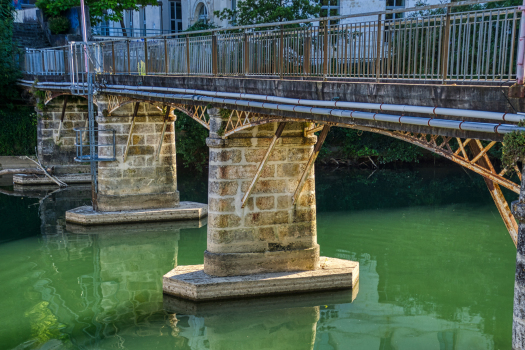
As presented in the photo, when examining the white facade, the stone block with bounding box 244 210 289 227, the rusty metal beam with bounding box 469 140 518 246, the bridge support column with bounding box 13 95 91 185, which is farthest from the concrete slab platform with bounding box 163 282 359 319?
the white facade

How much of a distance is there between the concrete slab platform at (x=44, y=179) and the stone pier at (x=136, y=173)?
24.3ft

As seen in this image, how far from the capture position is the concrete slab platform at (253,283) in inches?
470

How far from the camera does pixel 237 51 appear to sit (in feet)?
38.0

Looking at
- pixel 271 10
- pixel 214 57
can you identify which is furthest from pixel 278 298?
pixel 271 10

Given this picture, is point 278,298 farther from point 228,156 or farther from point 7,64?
point 7,64

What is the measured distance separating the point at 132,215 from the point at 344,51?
10.5 metres

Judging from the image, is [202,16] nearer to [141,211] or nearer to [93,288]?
[141,211]

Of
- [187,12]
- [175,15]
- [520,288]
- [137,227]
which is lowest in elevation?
[137,227]

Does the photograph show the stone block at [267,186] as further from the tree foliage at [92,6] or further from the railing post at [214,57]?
the tree foliage at [92,6]

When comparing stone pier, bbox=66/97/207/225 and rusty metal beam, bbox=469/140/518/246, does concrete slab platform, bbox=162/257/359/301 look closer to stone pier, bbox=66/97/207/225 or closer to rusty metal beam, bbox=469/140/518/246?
rusty metal beam, bbox=469/140/518/246

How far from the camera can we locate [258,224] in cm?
1245

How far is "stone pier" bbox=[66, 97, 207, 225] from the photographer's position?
18500 millimetres

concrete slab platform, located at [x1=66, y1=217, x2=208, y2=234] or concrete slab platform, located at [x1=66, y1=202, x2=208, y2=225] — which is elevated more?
concrete slab platform, located at [x1=66, y1=202, x2=208, y2=225]

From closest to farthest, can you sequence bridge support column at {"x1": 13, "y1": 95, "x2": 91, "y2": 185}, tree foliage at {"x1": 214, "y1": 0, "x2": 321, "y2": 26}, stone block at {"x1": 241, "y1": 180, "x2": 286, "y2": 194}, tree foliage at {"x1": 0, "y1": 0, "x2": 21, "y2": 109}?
stone block at {"x1": 241, "y1": 180, "x2": 286, "y2": 194} < tree foliage at {"x1": 214, "y1": 0, "x2": 321, "y2": 26} < bridge support column at {"x1": 13, "y1": 95, "x2": 91, "y2": 185} < tree foliage at {"x1": 0, "y1": 0, "x2": 21, "y2": 109}
